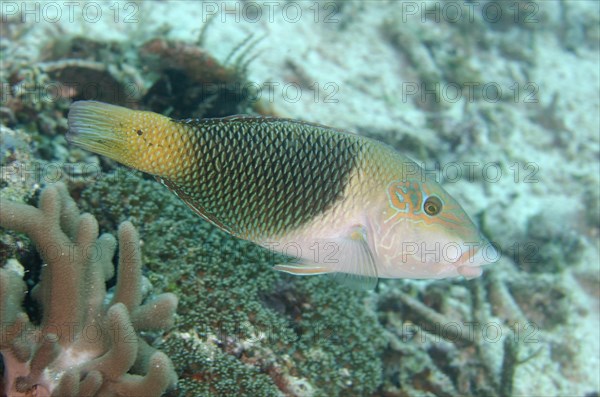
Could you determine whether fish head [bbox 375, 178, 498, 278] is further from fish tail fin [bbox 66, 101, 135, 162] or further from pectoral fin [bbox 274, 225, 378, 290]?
fish tail fin [bbox 66, 101, 135, 162]

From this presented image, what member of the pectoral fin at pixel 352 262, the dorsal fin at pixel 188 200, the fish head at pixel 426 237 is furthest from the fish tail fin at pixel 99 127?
the fish head at pixel 426 237

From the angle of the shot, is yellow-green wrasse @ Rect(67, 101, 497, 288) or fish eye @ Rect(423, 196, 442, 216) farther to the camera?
fish eye @ Rect(423, 196, 442, 216)

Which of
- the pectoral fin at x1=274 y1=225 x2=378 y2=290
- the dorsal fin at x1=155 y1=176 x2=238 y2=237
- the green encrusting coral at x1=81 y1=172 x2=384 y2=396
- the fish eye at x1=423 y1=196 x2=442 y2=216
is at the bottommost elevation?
the green encrusting coral at x1=81 y1=172 x2=384 y2=396

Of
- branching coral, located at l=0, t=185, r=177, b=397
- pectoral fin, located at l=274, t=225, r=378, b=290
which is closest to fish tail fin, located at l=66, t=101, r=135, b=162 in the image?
branching coral, located at l=0, t=185, r=177, b=397

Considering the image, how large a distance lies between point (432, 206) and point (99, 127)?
6.21 feet

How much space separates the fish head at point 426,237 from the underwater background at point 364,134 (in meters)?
1.37

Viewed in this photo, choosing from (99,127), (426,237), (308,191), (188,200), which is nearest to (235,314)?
(188,200)

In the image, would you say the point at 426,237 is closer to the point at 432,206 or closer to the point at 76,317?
the point at 432,206

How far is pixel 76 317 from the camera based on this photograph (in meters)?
2.72

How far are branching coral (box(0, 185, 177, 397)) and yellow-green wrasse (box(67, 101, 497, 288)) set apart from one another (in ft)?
2.17

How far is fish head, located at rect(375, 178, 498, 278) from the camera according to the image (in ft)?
8.38

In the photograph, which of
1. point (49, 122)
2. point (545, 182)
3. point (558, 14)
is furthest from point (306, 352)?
point (558, 14)

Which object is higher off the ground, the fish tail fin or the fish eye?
the fish tail fin

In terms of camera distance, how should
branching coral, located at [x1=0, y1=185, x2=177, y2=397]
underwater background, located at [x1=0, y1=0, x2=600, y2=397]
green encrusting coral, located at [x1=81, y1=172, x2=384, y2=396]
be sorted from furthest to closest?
underwater background, located at [x1=0, y1=0, x2=600, y2=397], green encrusting coral, located at [x1=81, y1=172, x2=384, y2=396], branching coral, located at [x1=0, y1=185, x2=177, y2=397]
